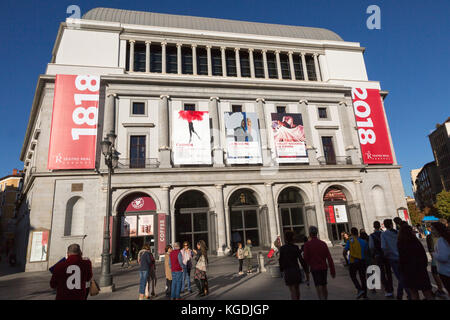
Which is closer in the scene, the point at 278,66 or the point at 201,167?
the point at 201,167

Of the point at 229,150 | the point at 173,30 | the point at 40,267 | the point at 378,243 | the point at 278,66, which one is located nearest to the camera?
the point at 378,243

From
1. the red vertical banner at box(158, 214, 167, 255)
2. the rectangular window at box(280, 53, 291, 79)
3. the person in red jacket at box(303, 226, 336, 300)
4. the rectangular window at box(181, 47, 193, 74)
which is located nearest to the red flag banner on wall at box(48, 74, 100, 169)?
the red vertical banner at box(158, 214, 167, 255)

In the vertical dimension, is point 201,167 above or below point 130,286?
above

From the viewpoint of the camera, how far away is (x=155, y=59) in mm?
26656

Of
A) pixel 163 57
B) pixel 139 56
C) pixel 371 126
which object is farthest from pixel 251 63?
pixel 371 126

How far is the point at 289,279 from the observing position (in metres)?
5.80

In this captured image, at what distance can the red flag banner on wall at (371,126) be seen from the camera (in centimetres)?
2631

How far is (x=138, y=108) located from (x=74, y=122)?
17.4 feet

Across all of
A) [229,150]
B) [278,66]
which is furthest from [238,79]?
[229,150]

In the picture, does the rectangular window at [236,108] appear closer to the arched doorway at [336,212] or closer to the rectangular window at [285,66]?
the rectangular window at [285,66]

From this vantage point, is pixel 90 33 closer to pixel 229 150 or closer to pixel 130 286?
pixel 229 150

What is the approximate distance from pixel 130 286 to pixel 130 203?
36.0 ft
